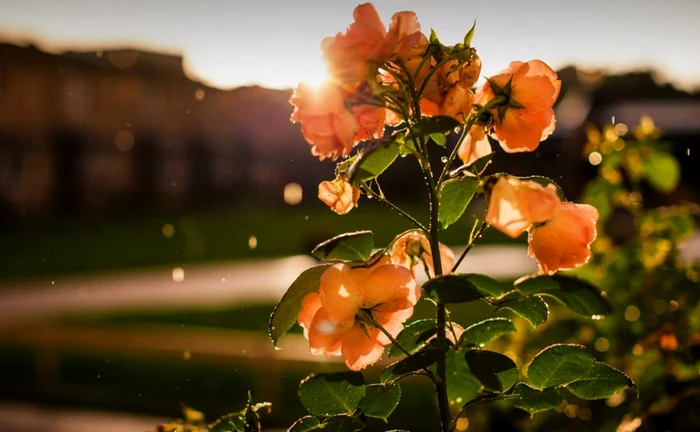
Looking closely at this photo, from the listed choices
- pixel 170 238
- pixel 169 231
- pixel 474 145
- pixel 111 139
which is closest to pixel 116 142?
pixel 111 139

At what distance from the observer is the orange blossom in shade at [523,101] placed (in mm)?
599

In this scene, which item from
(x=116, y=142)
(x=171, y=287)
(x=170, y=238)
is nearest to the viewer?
(x=171, y=287)

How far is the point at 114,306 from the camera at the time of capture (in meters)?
7.21

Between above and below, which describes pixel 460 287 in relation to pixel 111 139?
below

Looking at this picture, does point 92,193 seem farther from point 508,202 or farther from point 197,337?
point 508,202

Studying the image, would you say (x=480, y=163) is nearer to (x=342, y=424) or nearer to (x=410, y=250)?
(x=410, y=250)

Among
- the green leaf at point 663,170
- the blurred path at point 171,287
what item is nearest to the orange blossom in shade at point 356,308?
the green leaf at point 663,170

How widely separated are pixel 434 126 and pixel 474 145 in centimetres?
15

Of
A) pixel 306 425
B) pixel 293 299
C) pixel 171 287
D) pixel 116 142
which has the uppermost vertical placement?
pixel 116 142

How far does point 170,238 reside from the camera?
55.5ft

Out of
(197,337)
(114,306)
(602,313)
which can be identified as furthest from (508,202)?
(114,306)

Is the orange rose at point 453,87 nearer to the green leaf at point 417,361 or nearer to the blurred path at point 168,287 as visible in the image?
the green leaf at point 417,361

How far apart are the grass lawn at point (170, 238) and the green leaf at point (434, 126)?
8769mm

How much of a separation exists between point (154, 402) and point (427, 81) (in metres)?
3.50
